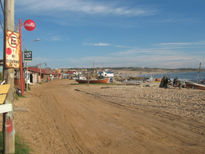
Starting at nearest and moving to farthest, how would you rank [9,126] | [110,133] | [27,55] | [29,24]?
[9,126] < [29,24] < [110,133] < [27,55]

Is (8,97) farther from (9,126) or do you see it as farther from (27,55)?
(27,55)

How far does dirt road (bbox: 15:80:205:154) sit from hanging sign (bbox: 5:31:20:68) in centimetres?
127

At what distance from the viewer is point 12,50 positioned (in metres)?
4.07

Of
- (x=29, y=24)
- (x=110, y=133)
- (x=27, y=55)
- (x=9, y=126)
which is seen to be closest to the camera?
(x=9, y=126)

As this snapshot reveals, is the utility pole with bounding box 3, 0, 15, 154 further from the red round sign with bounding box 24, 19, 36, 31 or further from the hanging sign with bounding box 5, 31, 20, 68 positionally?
the red round sign with bounding box 24, 19, 36, 31

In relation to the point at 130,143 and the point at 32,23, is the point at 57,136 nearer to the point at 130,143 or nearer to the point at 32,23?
the point at 130,143

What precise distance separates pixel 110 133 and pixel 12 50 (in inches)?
174

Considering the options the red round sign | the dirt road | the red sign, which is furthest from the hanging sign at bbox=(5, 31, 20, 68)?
the red round sign

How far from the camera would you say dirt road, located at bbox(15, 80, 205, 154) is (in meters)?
5.70

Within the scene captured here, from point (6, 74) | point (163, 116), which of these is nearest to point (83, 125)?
point (163, 116)

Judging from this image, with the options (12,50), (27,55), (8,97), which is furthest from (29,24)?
(27,55)

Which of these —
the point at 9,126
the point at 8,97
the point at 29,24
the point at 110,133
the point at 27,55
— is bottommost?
the point at 110,133

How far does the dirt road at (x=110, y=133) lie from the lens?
224 inches

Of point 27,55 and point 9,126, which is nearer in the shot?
point 9,126
